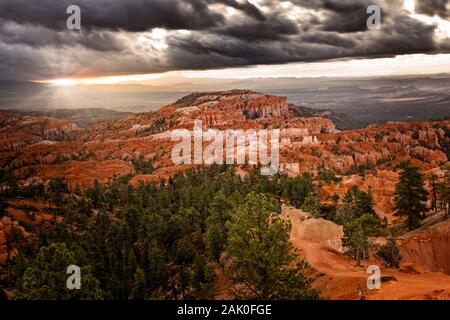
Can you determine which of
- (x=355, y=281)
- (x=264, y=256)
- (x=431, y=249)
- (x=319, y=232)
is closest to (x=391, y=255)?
(x=431, y=249)

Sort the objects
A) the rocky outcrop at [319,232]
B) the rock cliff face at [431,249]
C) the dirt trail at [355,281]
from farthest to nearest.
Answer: the rocky outcrop at [319,232]
the rock cliff face at [431,249]
the dirt trail at [355,281]

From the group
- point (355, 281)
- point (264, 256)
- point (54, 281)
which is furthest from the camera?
point (355, 281)

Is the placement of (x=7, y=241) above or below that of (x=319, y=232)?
below

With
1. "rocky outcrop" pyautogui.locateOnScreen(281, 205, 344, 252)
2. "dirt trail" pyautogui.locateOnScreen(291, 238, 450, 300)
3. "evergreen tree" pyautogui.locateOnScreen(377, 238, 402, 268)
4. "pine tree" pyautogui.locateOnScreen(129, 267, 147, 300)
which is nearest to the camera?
"dirt trail" pyautogui.locateOnScreen(291, 238, 450, 300)

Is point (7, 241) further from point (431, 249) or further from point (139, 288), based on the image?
point (431, 249)

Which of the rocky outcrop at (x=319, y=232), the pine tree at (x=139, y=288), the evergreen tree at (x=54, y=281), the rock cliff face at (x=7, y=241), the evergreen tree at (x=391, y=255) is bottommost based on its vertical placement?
the rock cliff face at (x=7, y=241)

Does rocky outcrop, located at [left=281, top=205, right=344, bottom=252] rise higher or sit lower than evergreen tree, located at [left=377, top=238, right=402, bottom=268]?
lower

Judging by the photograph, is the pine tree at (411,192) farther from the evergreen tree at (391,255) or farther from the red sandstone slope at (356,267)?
the evergreen tree at (391,255)

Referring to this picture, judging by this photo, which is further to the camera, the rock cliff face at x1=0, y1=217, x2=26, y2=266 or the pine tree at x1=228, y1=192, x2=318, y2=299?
the rock cliff face at x1=0, y1=217, x2=26, y2=266

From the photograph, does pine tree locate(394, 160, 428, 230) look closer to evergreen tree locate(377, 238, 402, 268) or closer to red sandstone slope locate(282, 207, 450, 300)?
red sandstone slope locate(282, 207, 450, 300)

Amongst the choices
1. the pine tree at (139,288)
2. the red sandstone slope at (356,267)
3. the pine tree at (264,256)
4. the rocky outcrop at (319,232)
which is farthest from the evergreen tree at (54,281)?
the rocky outcrop at (319,232)

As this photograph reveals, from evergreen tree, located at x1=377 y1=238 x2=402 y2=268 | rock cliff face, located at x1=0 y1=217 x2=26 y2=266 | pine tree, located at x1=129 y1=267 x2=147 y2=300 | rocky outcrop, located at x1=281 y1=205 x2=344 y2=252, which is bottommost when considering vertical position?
rock cliff face, located at x1=0 y1=217 x2=26 y2=266

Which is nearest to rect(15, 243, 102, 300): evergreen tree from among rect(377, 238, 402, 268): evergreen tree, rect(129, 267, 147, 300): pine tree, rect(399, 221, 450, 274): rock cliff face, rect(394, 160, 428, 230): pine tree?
rect(129, 267, 147, 300): pine tree
